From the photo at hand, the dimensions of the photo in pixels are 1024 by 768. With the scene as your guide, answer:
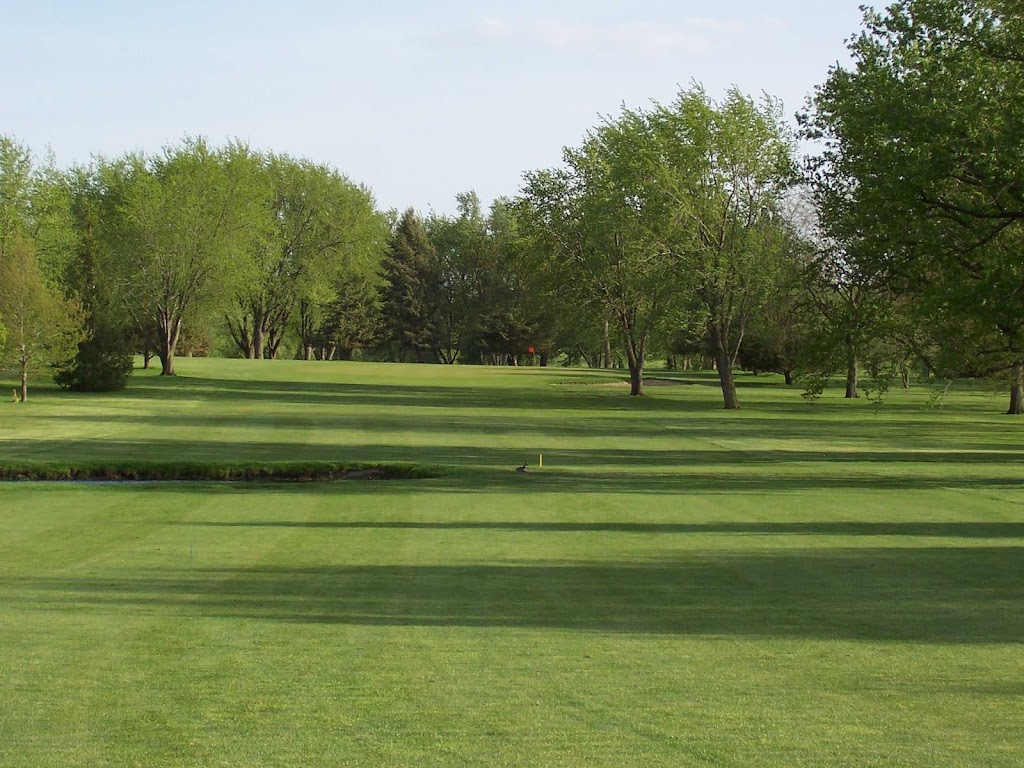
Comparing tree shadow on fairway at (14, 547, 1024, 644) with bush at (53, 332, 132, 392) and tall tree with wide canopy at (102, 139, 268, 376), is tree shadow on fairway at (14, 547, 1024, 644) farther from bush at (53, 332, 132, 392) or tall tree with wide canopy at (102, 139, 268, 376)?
tall tree with wide canopy at (102, 139, 268, 376)

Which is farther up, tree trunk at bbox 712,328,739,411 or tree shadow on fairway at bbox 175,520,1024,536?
tree trunk at bbox 712,328,739,411

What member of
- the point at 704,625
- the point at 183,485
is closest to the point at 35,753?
the point at 704,625

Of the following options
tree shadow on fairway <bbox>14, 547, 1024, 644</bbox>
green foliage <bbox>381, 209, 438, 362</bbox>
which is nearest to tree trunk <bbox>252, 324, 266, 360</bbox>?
green foliage <bbox>381, 209, 438, 362</bbox>

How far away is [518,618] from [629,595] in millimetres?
1602

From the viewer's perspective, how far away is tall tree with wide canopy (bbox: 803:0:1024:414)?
22.2 m

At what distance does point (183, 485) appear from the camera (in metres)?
22.2

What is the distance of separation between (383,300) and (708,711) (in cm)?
10082

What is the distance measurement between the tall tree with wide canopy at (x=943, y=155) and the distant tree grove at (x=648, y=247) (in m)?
0.06

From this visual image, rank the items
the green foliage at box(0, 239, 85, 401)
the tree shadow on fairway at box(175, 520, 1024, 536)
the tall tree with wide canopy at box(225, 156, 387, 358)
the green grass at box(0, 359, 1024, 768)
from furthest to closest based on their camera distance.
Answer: the tall tree with wide canopy at box(225, 156, 387, 358)
the green foliage at box(0, 239, 85, 401)
the tree shadow on fairway at box(175, 520, 1024, 536)
the green grass at box(0, 359, 1024, 768)

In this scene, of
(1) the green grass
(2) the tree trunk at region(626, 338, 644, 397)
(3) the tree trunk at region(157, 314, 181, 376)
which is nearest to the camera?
(1) the green grass

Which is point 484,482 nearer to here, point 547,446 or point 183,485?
point 183,485

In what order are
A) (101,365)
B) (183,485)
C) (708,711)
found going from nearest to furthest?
1. (708,711)
2. (183,485)
3. (101,365)

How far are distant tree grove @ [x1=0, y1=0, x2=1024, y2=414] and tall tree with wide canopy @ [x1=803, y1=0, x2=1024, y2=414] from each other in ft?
0.20

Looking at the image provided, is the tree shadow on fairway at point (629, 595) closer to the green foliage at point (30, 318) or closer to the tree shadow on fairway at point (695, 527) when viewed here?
the tree shadow on fairway at point (695, 527)
